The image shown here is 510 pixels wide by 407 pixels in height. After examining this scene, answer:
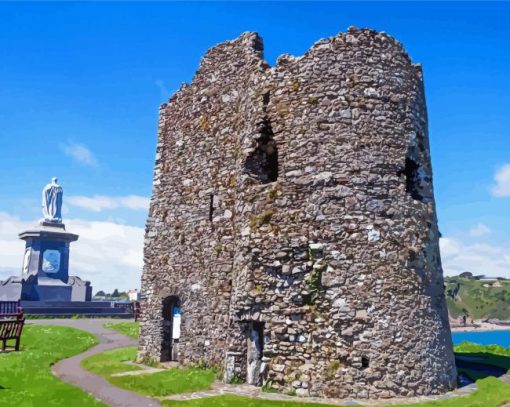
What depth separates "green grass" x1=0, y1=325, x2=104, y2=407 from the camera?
11429 mm

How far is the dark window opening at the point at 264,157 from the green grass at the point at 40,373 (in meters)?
8.06

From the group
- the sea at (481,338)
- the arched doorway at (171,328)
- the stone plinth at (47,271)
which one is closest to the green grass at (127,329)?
the arched doorway at (171,328)

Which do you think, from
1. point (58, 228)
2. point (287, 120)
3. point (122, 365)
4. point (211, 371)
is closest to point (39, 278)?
point (58, 228)

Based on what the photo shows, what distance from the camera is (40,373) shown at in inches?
604

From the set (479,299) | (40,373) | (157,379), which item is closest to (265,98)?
(157,379)

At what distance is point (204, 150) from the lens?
18.8 m

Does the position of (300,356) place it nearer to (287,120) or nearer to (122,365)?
(287,120)

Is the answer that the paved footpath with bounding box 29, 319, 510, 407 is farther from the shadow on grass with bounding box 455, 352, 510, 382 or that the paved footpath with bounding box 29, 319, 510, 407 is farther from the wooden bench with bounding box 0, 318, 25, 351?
→ the wooden bench with bounding box 0, 318, 25, 351

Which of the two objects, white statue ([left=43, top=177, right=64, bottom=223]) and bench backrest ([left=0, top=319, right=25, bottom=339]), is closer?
bench backrest ([left=0, top=319, right=25, bottom=339])

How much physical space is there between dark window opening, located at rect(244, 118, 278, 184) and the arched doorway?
21.0 feet

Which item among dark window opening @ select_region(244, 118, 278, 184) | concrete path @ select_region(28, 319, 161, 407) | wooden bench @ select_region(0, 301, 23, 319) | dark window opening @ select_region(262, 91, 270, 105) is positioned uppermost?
dark window opening @ select_region(262, 91, 270, 105)

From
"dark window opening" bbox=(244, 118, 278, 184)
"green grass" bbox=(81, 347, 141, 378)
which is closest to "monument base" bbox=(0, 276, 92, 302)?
"green grass" bbox=(81, 347, 141, 378)

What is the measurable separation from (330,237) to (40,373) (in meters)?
10.2

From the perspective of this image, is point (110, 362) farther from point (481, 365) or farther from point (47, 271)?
point (47, 271)
